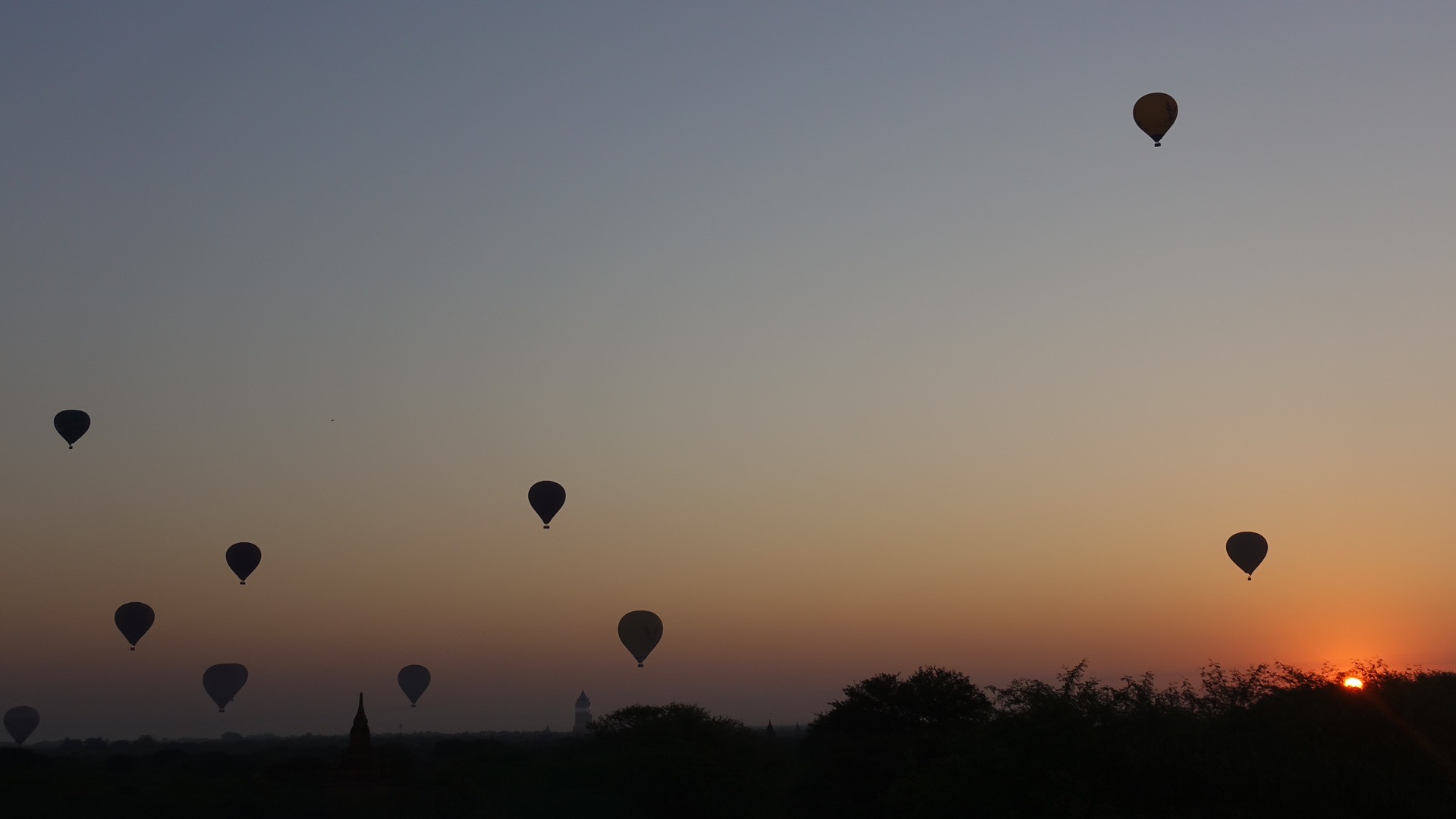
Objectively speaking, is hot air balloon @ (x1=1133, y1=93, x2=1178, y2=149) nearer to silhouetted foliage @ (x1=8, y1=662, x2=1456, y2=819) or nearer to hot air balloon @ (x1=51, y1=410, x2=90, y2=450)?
silhouetted foliage @ (x1=8, y1=662, x2=1456, y2=819)

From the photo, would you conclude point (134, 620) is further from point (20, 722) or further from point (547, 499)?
point (20, 722)

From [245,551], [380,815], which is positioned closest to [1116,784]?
[380,815]

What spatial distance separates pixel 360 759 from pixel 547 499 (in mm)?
17347

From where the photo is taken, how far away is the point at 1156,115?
4428 cm

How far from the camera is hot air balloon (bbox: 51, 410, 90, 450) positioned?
2312 inches

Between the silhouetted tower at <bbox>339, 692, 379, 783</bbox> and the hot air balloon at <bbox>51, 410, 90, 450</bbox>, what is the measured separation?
718 inches

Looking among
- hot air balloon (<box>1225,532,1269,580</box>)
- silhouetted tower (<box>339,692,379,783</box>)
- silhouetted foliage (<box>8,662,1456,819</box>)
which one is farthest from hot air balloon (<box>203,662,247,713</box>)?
hot air balloon (<box>1225,532,1269,580</box>)

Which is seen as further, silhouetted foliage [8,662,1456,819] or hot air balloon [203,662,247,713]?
hot air balloon [203,662,247,713]

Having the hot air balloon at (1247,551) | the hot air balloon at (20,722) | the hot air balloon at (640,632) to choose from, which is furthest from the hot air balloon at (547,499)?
the hot air balloon at (20,722)

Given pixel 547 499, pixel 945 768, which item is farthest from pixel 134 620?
pixel 945 768

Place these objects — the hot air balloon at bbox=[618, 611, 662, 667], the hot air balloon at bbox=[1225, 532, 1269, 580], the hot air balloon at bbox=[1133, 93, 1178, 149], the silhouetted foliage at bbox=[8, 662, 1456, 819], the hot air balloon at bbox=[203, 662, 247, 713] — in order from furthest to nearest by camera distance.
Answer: the hot air balloon at bbox=[203, 662, 247, 713], the hot air balloon at bbox=[618, 611, 662, 667], the hot air balloon at bbox=[1225, 532, 1269, 580], the hot air balloon at bbox=[1133, 93, 1178, 149], the silhouetted foliage at bbox=[8, 662, 1456, 819]

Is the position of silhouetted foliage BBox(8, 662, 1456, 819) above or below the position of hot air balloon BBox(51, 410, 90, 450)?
below

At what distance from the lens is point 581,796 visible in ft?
226

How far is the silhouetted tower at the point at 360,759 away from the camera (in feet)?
208
